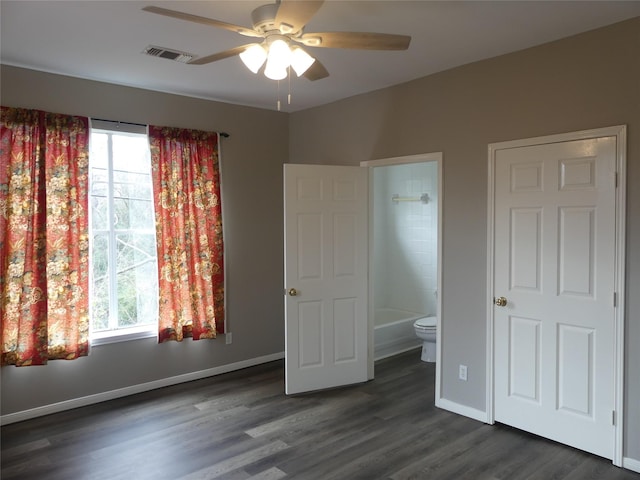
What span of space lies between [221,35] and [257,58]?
34.8 inches

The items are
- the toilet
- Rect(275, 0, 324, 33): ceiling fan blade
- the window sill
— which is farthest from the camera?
the toilet

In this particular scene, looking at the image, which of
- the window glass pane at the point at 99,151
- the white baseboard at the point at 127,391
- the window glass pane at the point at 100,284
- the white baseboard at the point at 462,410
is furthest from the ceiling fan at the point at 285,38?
the white baseboard at the point at 127,391

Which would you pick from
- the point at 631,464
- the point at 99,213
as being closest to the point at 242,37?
the point at 99,213

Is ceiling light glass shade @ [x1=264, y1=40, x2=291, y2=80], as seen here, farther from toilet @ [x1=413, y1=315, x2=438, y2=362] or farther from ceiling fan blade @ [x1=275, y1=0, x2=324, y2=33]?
toilet @ [x1=413, y1=315, x2=438, y2=362]

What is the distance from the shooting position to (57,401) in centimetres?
379

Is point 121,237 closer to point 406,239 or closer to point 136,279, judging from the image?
point 136,279

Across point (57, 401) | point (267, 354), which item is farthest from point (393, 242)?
point (57, 401)

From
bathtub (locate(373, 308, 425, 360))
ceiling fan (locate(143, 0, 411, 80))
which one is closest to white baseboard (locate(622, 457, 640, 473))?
bathtub (locate(373, 308, 425, 360))

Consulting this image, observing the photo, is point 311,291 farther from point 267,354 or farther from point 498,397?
point 498,397

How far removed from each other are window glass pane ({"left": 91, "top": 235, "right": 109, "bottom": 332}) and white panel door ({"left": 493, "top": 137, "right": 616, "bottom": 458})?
10.5 feet

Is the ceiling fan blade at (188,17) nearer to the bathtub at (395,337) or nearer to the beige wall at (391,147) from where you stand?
the beige wall at (391,147)

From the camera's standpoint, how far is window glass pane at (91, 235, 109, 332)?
4074 mm

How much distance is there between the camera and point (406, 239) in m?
6.01

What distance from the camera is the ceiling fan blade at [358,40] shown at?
2174 millimetres
